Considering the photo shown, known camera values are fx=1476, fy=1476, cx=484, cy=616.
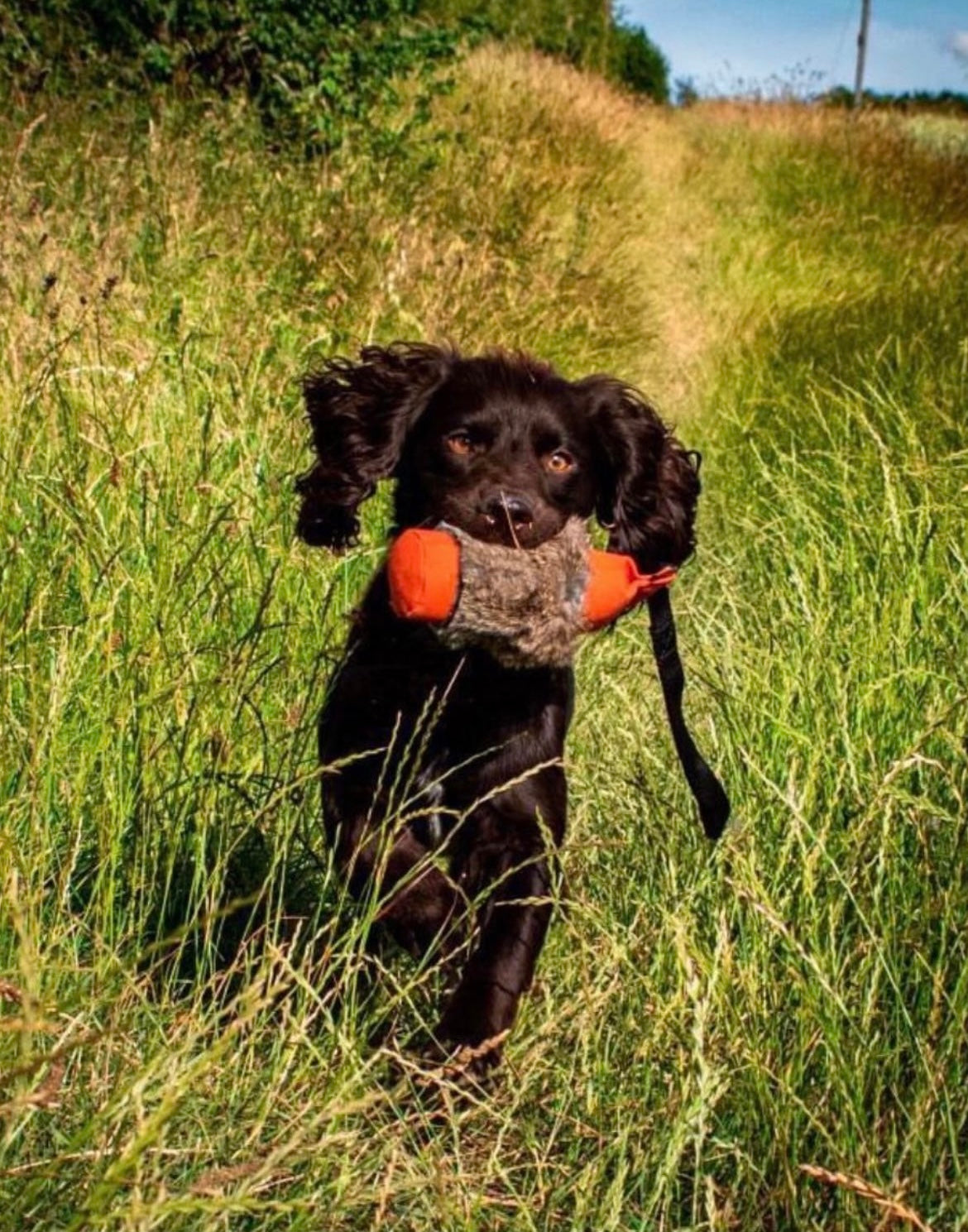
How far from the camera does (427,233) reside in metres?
6.47

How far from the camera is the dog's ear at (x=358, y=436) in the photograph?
314 centimetres

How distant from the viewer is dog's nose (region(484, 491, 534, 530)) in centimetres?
266

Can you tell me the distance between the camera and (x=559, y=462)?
305cm


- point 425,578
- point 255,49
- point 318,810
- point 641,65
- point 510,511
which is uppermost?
point 641,65

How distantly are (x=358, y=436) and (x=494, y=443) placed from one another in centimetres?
35

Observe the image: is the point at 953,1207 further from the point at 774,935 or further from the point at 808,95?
the point at 808,95

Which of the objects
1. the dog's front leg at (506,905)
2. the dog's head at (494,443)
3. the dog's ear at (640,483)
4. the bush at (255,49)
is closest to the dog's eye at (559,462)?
the dog's head at (494,443)

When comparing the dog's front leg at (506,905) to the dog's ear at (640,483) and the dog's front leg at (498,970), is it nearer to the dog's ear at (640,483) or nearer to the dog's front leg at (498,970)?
the dog's front leg at (498,970)

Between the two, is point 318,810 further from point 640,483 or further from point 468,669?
point 640,483

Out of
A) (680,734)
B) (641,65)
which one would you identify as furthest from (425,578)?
(641,65)

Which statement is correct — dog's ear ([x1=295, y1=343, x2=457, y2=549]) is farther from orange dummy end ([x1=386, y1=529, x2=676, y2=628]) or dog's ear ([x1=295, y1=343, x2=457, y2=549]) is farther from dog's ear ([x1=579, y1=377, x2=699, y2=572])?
orange dummy end ([x1=386, y1=529, x2=676, y2=628])

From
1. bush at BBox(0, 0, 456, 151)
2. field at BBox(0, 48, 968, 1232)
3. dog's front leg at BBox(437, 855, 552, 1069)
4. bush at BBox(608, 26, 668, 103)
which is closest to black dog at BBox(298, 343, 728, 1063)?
dog's front leg at BBox(437, 855, 552, 1069)

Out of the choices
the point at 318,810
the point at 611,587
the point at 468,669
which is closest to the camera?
the point at 611,587

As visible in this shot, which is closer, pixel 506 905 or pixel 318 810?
pixel 506 905
